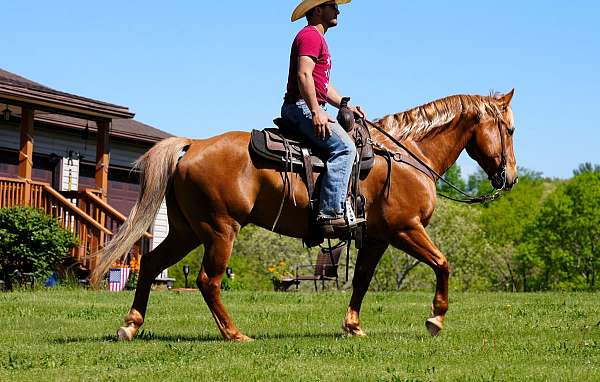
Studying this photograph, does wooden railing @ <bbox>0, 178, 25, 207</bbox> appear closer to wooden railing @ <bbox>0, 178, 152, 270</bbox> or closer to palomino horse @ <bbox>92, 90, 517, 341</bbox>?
wooden railing @ <bbox>0, 178, 152, 270</bbox>

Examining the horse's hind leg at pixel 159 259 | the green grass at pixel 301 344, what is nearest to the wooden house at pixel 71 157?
the green grass at pixel 301 344

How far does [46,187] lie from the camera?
24.1m

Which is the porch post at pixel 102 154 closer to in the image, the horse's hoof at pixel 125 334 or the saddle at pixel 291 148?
the saddle at pixel 291 148

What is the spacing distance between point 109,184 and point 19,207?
8.90 metres

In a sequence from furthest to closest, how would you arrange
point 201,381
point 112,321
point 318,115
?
point 112,321
point 318,115
point 201,381

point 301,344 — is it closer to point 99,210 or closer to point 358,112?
point 358,112

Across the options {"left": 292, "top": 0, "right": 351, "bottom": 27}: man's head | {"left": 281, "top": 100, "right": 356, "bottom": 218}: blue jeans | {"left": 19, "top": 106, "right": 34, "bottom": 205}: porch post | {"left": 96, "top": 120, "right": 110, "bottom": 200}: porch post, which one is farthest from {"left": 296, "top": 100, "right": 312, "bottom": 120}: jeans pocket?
{"left": 96, "top": 120, "right": 110, "bottom": 200}: porch post

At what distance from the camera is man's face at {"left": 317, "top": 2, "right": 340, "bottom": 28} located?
33.6 feet

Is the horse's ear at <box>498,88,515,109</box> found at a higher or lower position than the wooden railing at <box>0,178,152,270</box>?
higher

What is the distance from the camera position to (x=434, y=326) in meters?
10.3

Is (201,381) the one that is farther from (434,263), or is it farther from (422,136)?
(422,136)

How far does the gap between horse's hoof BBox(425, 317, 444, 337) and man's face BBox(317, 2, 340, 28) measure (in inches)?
124

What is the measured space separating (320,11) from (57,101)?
1535 centimetres

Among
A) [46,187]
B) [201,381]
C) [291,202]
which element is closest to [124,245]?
[291,202]
